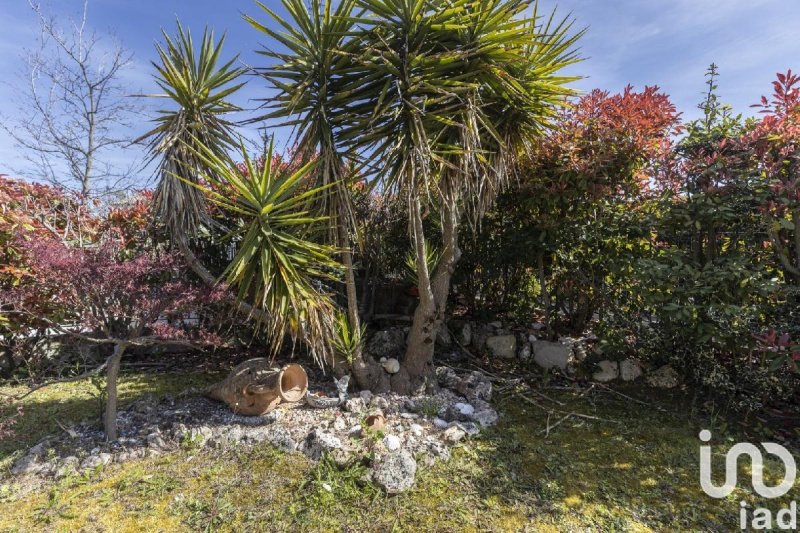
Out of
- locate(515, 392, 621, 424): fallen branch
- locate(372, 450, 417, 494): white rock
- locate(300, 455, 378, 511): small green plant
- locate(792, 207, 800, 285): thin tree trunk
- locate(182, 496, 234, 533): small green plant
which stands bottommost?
locate(182, 496, 234, 533): small green plant

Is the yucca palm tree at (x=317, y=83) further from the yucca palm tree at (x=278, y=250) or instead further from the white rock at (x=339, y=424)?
the white rock at (x=339, y=424)

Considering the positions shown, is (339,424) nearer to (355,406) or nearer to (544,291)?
(355,406)

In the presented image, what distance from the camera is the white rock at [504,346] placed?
5.15 m

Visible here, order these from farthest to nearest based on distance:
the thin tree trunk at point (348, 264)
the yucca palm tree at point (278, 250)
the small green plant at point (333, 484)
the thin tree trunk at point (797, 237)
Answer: the thin tree trunk at point (348, 264), the thin tree trunk at point (797, 237), the yucca palm tree at point (278, 250), the small green plant at point (333, 484)

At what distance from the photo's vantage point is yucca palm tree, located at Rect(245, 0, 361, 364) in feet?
11.3

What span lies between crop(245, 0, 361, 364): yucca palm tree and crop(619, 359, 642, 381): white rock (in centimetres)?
323

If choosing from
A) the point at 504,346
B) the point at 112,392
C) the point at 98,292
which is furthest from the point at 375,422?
the point at 504,346

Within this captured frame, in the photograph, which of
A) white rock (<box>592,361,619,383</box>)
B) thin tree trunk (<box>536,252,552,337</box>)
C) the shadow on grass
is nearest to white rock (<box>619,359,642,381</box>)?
white rock (<box>592,361,619,383</box>)

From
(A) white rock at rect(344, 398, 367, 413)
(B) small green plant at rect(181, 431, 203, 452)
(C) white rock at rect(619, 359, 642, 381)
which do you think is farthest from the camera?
(C) white rock at rect(619, 359, 642, 381)

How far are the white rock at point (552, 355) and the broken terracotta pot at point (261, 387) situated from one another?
109 inches

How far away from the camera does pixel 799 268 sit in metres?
3.57

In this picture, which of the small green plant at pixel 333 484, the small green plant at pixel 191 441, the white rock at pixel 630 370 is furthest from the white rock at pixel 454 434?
the white rock at pixel 630 370

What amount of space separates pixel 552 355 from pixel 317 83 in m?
3.83

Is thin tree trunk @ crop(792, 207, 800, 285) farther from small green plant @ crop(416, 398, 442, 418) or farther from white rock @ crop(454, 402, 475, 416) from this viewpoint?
small green plant @ crop(416, 398, 442, 418)
